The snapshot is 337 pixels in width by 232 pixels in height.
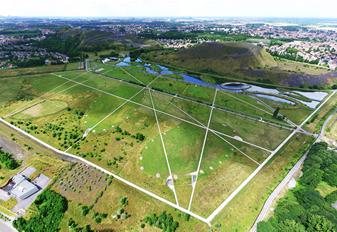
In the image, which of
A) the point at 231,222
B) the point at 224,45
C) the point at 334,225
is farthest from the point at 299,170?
the point at 224,45

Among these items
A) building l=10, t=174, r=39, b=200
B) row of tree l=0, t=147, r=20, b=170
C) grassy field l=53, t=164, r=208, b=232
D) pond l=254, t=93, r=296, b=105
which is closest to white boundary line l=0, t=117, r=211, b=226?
grassy field l=53, t=164, r=208, b=232

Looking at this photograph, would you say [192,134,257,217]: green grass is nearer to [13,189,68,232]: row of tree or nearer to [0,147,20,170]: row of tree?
[13,189,68,232]: row of tree

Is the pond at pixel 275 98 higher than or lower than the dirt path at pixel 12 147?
lower

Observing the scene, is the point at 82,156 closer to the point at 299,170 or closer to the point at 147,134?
the point at 147,134

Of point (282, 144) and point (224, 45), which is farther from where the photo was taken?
point (224, 45)

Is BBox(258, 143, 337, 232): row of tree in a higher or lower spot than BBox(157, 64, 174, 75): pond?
higher

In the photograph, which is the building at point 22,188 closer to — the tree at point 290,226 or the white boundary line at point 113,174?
the white boundary line at point 113,174

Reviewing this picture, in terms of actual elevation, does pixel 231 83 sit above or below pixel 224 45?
below

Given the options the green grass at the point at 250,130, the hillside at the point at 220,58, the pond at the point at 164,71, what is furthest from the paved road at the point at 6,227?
the hillside at the point at 220,58
